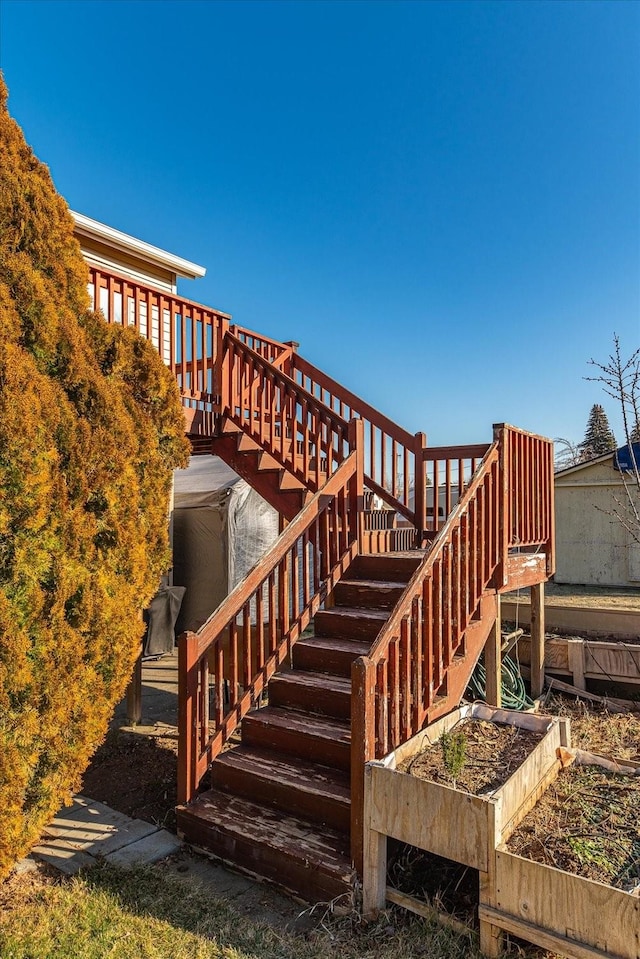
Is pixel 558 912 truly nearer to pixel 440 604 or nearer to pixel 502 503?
pixel 440 604

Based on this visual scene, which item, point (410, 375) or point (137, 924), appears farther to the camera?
point (410, 375)

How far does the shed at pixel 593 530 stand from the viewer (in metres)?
11.6

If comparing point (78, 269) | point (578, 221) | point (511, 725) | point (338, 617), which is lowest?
point (511, 725)

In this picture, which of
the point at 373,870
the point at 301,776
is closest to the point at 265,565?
the point at 301,776

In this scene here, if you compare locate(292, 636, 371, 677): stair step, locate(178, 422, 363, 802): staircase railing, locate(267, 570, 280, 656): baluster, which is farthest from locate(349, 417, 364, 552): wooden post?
Answer: locate(267, 570, 280, 656): baluster

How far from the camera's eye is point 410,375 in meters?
17.0

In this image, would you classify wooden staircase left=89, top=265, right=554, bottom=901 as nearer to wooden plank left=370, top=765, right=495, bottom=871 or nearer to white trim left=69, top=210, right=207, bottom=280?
wooden plank left=370, top=765, right=495, bottom=871

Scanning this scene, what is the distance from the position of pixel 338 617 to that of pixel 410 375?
13.6 meters

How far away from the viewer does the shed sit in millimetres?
11648

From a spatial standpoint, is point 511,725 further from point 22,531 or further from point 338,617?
point 22,531

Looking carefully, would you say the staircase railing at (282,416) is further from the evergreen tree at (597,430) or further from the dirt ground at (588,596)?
the evergreen tree at (597,430)

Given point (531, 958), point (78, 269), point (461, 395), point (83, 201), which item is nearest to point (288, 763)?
→ point (531, 958)

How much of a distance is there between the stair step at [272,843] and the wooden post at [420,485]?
3022 mm

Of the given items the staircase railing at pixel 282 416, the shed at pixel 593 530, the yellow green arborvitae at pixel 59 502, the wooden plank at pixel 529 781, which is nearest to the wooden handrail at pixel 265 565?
the yellow green arborvitae at pixel 59 502
